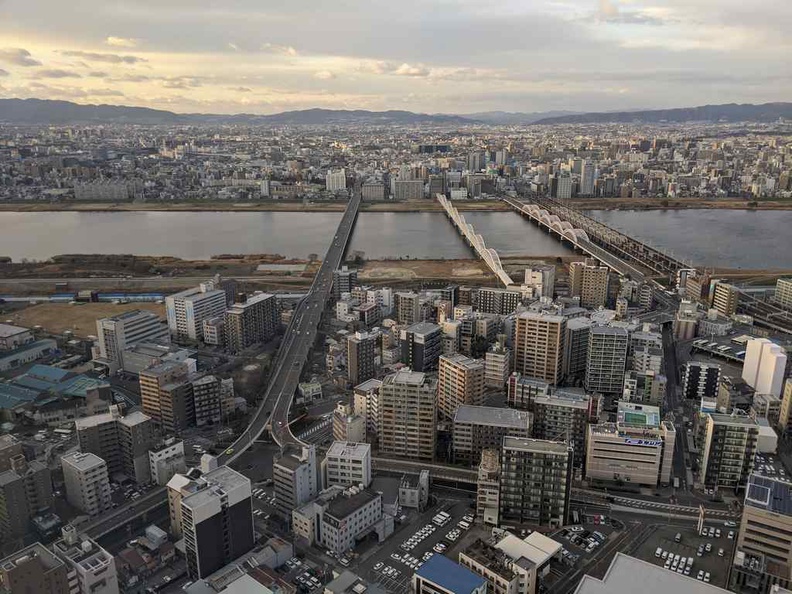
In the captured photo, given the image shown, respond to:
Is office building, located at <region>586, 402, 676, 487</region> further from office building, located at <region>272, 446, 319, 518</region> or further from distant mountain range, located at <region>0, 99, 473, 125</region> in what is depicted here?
distant mountain range, located at <region>0, 99, 473, 125</region>

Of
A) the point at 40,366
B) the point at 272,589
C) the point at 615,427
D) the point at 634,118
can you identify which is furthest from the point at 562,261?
the point at 634,118

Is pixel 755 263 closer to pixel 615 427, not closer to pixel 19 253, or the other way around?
pixel 615 427

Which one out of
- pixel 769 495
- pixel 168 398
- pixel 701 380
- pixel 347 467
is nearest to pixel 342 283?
pixel 168 398

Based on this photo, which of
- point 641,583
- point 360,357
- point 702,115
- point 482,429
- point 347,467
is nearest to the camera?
point 641,583

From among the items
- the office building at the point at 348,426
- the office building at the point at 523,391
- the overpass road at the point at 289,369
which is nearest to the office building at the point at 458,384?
the office building at the point at 523,391

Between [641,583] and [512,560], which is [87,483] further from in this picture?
[641,583]

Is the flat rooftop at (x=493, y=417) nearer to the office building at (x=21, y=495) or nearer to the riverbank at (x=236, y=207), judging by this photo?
the office building at (x=21, y=495)

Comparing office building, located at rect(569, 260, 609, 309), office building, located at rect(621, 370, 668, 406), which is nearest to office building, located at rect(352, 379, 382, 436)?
office building, located at rect(621, 370, 668, 406)
